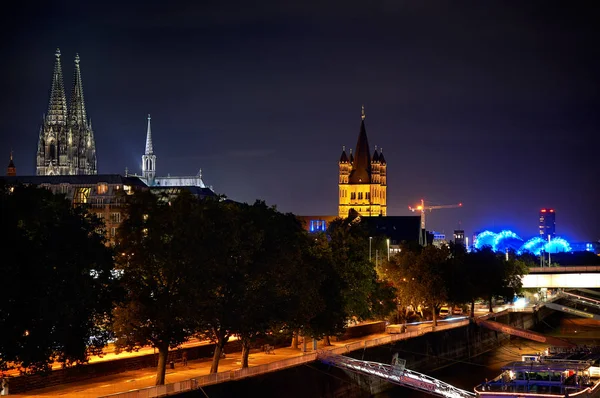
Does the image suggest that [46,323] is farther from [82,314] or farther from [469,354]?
[469,354]

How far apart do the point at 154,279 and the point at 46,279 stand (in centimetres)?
1350

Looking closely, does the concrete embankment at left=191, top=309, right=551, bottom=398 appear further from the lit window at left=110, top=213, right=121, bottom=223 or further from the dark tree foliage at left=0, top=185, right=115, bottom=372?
the lit window at left=110, top=213, right=121, bottom=223

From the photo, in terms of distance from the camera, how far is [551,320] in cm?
17350

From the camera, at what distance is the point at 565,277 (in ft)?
517

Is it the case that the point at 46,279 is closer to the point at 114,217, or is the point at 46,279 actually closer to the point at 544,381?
the point at 544,381

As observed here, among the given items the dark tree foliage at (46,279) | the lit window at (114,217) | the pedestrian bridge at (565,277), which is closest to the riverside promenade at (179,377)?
the dark tree foliage at (46,279)

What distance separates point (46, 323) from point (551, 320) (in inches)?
5498

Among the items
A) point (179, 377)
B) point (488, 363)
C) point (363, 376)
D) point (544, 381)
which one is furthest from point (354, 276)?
point (179, 377)

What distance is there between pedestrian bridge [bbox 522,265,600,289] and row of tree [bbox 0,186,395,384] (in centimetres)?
8021

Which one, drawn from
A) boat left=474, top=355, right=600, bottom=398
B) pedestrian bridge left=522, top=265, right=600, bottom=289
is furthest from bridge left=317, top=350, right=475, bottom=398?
pedestrian bridge left=522, top=265, right=600, bottom=289

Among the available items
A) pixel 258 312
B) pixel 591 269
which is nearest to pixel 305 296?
pixel 258 312

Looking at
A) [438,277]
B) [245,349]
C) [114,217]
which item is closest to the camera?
[245,349]

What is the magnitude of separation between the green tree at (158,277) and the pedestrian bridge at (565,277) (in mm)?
104937

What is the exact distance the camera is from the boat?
69.2 metres
